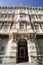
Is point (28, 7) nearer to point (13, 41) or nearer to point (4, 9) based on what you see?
point (4, 9)


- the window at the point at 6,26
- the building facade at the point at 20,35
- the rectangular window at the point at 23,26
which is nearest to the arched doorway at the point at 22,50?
the building facade at the point at 20,35

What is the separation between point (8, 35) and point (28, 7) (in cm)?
1059

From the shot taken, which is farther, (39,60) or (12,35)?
(12,35)

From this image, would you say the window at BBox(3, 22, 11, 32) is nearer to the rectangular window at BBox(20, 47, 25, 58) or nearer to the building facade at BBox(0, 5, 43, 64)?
the building facade at BBox(0, 5, 43, 64)

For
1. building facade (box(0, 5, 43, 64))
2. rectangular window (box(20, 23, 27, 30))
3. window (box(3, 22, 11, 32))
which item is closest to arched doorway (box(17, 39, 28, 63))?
building facade (box(0, 5, 43, 64))

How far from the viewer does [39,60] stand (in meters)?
13.7

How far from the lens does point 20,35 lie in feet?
54.4

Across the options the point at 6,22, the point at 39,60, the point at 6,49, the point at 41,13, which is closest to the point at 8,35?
the point at 6,49

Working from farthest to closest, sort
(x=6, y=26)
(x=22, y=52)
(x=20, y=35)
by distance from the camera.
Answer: (x=6, y=26) → (x=20, y=35) → (x=22, y=52)

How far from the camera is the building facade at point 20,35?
46.8ft

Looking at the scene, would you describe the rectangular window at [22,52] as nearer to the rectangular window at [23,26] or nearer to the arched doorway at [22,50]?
the arched doorway at [22,50]

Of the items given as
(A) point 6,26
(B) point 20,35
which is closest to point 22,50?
(B) point 20,35

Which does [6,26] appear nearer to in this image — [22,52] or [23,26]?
[23,26]

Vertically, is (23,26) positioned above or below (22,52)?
above
